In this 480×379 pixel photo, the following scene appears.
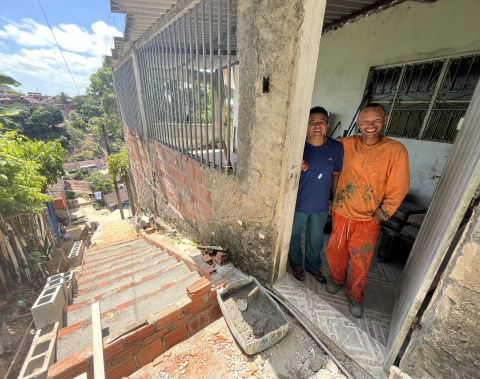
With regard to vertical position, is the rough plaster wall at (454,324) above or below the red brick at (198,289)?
above

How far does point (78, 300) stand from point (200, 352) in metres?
1.74

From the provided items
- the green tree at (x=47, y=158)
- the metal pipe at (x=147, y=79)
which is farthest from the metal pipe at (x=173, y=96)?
the green tree at (x=47, y=158)

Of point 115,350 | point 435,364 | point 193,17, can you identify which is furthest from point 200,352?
point 193,17

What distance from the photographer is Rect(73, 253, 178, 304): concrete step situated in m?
2.55

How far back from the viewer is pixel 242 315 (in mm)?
1949

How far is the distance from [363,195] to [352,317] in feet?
3.89

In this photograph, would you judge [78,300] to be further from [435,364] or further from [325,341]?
[435,364]

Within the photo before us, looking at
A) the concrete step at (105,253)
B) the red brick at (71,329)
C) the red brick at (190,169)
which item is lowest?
the concrete step at (105,253)

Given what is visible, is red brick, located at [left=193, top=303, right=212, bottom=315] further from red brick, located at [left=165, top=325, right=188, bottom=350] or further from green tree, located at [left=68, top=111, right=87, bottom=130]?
green tree, located at [left=68, top=111, right=87, bottom=130]

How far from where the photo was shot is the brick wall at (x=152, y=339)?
1408 millimetres

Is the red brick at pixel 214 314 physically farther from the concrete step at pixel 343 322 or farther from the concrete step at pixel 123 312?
the concrete step at pixel 343 322

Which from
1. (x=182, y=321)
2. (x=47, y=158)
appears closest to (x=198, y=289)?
(x=182, y=321)

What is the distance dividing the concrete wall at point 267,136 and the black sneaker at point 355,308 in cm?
72

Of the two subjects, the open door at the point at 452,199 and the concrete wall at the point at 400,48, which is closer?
the open door at the point at 452,199
